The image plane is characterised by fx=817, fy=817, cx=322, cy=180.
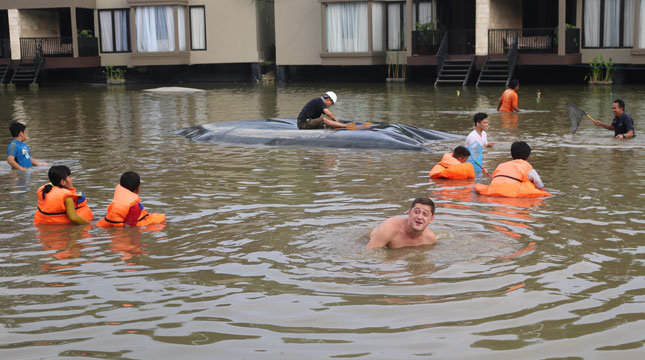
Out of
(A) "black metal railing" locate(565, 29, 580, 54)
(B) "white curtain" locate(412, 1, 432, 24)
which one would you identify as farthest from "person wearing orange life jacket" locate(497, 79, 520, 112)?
(B) "white curtain" locate(412, 1, 432, 24)

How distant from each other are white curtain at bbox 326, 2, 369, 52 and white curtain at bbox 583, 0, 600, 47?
10251mm

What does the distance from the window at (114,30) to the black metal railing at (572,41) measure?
22.2 meters

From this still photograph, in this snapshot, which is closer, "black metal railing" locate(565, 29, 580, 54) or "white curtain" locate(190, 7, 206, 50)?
"black metal railing" locate(565, 29, 580, 54)

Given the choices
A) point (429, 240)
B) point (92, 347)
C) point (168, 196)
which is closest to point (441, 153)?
point (168, 196)

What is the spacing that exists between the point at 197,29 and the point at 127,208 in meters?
33.7

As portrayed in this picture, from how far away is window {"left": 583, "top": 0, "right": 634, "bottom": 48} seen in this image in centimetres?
3230

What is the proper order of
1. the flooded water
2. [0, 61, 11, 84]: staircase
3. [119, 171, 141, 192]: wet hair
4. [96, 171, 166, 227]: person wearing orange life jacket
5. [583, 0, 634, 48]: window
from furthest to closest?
[0, 61, 11, 84]: staircase, [583, 0, 634, 48]: window, [96, 171, 166, 227]: person wearing orange life jacket, [119, 171, 141, 192]: wet hair, the flooded water

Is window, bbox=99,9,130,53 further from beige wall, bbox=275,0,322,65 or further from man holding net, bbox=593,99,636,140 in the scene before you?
man holding net, bbox=593,99,636,140

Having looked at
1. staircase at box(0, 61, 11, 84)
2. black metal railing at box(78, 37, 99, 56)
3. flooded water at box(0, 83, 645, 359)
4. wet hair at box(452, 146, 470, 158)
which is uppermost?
black metal railing at box(78, 37, 99, 56)

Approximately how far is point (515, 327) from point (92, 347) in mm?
3212

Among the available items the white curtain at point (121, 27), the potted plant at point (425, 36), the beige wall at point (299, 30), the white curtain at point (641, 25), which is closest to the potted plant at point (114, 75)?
the white curtain at point (121, 27)

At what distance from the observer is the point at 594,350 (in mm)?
5887

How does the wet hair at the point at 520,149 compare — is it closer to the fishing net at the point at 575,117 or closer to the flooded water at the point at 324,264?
the flooded water at the point at 324,264

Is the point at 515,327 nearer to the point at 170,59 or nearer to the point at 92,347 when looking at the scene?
the point at 92,347
